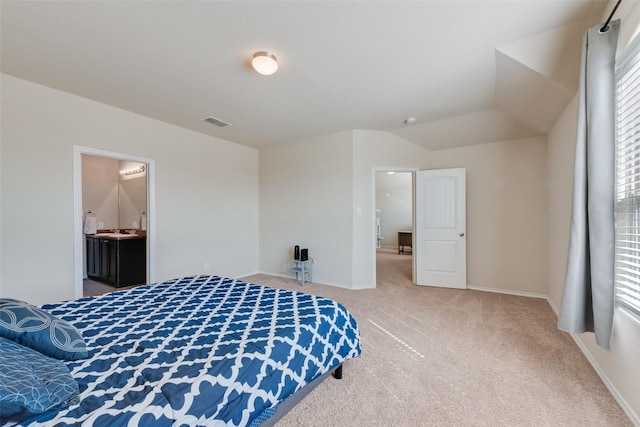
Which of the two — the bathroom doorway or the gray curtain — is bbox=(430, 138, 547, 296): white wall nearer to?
the gray curtain

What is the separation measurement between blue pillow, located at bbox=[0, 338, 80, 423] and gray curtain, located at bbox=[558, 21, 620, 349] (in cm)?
266

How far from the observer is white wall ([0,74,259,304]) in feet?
8.54

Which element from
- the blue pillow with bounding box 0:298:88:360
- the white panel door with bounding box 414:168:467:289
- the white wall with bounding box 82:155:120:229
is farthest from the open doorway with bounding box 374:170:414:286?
the blue pillow with bounding box 0:298:88:360

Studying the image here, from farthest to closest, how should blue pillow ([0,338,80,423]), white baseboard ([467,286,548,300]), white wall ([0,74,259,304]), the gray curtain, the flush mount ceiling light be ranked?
1. white baseboard ([467,286,548,300])
2. white wall ([0,74,259,304])
3. the flush mount ceiling light
4. the gray curtain
5. blue pillow ([0,338,80,423])

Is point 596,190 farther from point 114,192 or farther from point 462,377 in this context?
point 114,192

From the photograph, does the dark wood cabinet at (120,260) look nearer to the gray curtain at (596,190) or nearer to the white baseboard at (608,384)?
the gray curtain at (596,190)

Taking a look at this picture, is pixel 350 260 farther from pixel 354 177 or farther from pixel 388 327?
pixel 388 327

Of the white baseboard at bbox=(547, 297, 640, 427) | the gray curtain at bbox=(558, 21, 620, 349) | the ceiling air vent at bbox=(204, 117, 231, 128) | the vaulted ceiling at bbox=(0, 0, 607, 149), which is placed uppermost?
the vaulted ceiling at bbox=(0, 0, 607, 149)

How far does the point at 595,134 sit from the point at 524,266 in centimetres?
280

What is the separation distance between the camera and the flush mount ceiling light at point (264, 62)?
2.21 m

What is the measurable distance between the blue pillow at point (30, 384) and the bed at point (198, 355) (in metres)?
0.03

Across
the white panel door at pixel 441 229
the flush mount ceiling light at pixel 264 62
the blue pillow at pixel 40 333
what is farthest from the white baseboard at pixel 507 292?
the blue pillow at pixel 40 333

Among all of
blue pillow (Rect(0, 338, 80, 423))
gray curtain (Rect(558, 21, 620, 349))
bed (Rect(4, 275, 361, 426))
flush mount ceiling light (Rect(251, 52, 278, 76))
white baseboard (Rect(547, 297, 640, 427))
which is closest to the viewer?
blue pillow (Rect(0, 338, 80, 423))

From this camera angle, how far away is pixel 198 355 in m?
1.24
